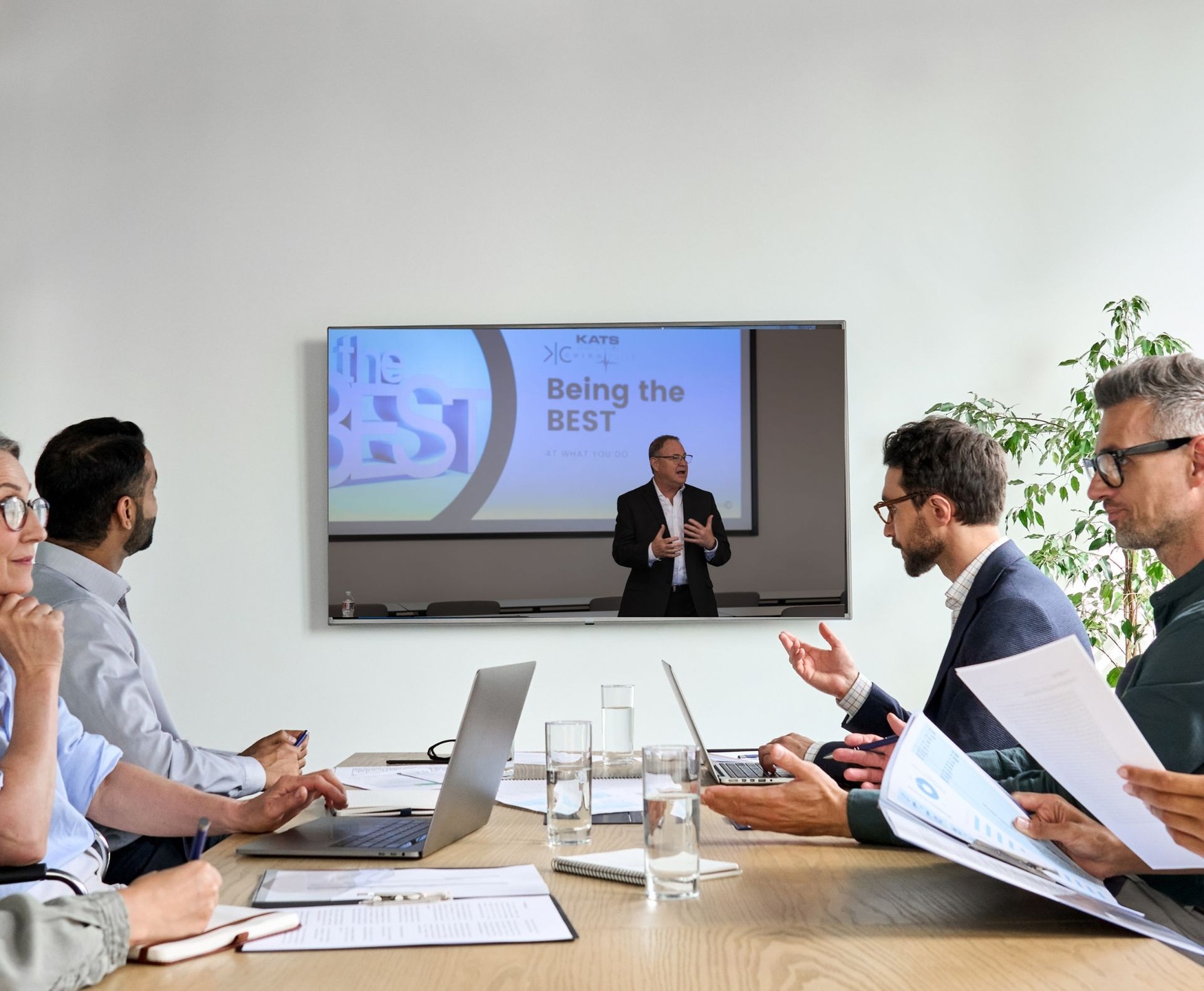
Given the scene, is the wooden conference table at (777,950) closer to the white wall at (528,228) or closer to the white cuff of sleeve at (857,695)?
the white cuff of sleeve at (857,695)

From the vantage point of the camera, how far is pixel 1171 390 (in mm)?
1941

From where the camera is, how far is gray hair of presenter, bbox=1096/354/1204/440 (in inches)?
75.9

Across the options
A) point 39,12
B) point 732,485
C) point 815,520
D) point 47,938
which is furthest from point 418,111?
point 47,938

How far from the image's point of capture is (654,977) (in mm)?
981

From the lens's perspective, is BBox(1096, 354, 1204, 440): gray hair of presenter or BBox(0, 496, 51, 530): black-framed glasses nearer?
BBox(0, 496, 51, 530): black-framed glasses

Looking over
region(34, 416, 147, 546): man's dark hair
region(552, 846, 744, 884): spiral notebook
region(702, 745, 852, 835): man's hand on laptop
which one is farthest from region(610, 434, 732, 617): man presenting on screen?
region(552, 846, 744, 884): spiral notebook

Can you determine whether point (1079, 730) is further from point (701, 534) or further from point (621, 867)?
point (701, 534)

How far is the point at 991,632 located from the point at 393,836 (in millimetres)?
1166

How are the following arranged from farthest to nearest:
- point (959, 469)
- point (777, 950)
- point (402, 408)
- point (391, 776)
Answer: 1. point (402, 408)
2. point (959, 469)
3. point (391, 776)
4. point (777, 950)

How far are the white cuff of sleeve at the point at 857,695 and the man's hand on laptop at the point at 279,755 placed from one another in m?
1.12

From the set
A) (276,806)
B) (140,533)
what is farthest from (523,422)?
(276,806)

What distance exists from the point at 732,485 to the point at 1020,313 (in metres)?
1.16

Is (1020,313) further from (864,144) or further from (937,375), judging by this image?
(864,144)

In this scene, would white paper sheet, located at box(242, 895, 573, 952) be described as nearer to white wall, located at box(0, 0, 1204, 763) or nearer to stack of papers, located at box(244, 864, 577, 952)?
stack of papers, located at box(244, 864, 577, 952)
